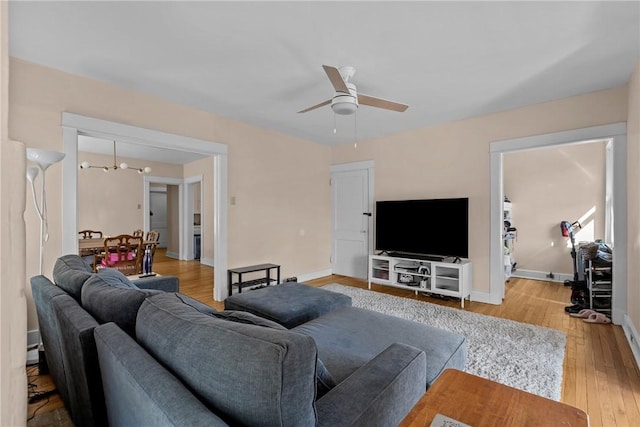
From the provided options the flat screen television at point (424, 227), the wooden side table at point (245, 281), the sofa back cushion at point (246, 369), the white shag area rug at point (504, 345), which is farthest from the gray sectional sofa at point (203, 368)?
the flat screen television at point (424, 227)

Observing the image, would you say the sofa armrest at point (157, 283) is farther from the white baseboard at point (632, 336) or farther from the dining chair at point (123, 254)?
the white baseboard at point (632, 336)

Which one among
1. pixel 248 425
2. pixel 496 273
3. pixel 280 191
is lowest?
pixel 496 273

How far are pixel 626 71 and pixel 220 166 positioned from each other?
4.44 m

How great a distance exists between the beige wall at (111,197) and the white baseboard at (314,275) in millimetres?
4403

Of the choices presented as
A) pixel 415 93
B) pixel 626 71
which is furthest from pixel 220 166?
pixel 626 71

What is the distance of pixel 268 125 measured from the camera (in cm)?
447

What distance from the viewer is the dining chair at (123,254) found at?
4147 millimetres

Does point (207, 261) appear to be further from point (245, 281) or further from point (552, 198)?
point (552, 198)

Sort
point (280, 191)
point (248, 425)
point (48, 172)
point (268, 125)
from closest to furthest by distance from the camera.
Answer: point (248, 425) < point (48, 172) < point (268, 125) < point (280, 191)

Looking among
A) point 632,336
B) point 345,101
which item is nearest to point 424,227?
point 632,336

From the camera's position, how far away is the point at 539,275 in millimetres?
5297

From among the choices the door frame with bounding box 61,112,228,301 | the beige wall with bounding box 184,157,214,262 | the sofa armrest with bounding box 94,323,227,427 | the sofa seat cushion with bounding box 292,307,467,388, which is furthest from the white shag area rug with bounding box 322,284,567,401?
the beige wall with bounding box 184,157,214,262

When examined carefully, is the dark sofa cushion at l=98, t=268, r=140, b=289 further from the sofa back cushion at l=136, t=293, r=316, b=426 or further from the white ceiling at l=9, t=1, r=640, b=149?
the white ceiling at l=9, t=1, r=640, b=149

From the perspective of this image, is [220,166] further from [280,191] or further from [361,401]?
[361,401]
